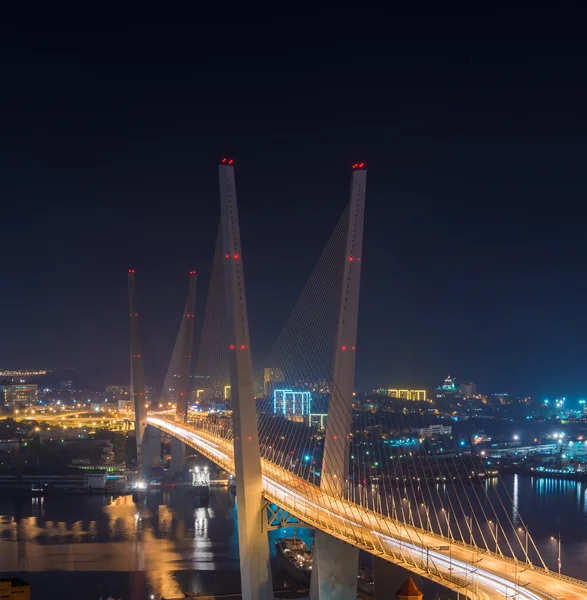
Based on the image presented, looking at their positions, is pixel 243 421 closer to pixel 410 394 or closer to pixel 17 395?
pixel 17 395

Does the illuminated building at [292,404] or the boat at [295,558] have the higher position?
the illuminated building at [292,404]

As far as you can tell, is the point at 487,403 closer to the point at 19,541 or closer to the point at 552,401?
the point at 552,401

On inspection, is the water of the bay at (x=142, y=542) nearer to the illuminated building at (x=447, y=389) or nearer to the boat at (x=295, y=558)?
the boat at (x=295, y=558)

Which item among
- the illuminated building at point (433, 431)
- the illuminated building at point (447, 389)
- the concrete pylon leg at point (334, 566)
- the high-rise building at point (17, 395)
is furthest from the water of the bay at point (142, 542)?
the illuminated building at point (447, 389)

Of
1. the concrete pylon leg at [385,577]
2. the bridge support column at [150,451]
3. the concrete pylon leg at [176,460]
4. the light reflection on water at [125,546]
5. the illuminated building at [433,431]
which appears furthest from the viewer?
the illuminated building at [433,431]

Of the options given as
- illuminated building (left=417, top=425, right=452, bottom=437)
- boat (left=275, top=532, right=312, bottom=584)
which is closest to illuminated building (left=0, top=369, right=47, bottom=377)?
illuminated building (left=417, top=425, right=452, bottom=437)

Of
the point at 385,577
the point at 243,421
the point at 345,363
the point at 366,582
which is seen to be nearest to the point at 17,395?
the point at 366,582

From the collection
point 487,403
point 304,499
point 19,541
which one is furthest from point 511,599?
point 487,403
